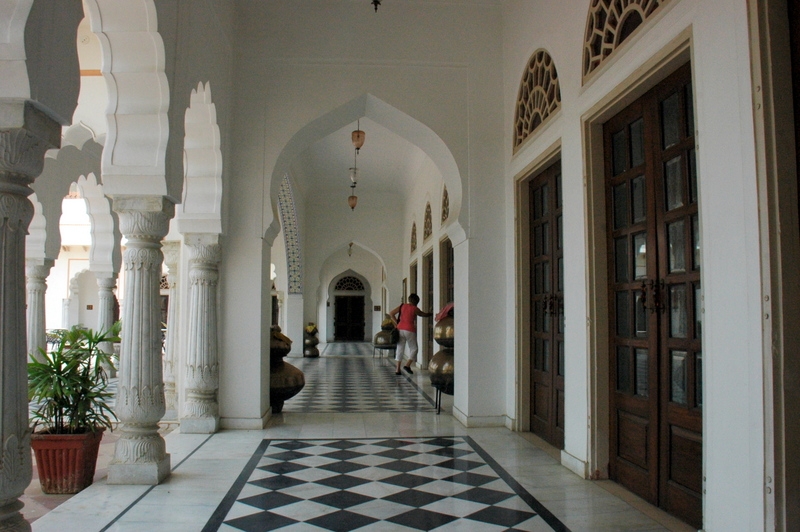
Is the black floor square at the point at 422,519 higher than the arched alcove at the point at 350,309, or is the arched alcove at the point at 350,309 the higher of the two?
the arched alcove at the point at 350,309

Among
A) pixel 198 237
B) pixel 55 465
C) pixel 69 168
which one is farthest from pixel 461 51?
pixel 69 168

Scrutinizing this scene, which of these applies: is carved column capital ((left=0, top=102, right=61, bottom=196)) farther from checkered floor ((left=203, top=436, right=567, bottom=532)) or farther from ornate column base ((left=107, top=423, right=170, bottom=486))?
ornate column base ((left=107, top=423, right=170, bottom=486))

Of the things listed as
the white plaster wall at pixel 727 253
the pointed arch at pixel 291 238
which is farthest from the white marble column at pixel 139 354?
the pointed arch at pixel 291 238

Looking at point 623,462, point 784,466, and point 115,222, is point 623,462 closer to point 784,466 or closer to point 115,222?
point 784,466

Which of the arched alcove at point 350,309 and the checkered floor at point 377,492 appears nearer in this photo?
the checkered floor at point 377,492

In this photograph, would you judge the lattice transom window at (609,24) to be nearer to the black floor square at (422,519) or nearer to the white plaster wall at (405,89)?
the white plaster wall at (405,89)

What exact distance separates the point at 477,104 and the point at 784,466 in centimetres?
495

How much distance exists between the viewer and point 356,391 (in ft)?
30.9

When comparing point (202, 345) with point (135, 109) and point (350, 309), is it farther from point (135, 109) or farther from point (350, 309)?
point (350, 309)

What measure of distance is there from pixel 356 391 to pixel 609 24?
672 cm

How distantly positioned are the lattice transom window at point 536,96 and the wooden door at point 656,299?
108 centimetres

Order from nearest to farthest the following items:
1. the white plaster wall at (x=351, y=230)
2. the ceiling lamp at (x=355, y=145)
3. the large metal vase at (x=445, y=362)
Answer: the large metal vase at (x=445, y=362) < the ceiling lamp at (x=355, y=145) < the white plaster wall at (x=351, y=230)

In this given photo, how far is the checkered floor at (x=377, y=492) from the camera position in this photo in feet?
11.5

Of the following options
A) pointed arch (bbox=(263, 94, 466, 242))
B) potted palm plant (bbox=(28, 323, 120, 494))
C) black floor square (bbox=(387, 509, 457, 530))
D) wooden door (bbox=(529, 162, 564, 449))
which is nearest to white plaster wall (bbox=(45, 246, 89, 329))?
pointed arch (bbox=(263, 94, 466, 242))
